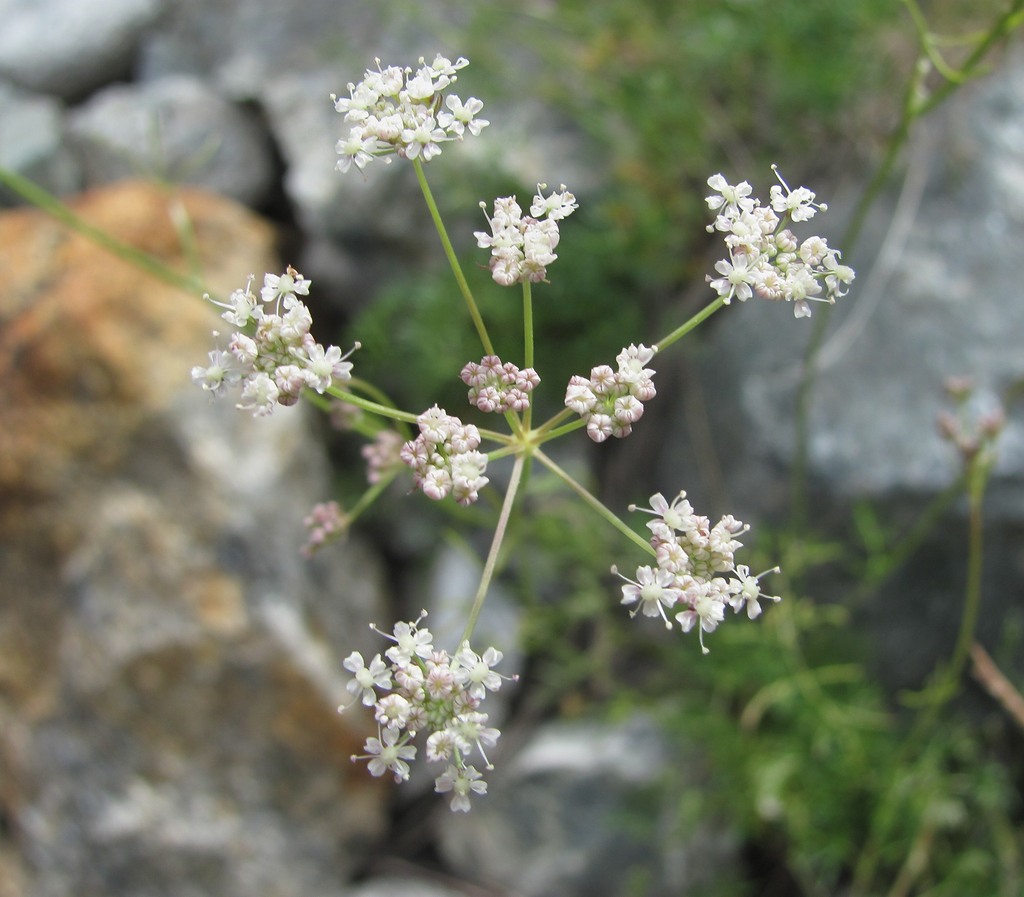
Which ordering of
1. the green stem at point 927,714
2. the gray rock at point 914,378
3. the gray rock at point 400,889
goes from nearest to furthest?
the green stem at point 927,714, the gray rock at point 914,378, the gray rock at point 400,889

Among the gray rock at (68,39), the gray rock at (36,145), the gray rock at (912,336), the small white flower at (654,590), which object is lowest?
the small white flower at (654,590)

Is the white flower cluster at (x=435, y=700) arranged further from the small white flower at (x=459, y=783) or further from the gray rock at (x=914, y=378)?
the gray rock at (x=914, y=378)

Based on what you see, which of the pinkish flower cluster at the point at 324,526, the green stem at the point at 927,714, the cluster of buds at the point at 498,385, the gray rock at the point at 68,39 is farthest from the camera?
the gray rock at the point at 68,39

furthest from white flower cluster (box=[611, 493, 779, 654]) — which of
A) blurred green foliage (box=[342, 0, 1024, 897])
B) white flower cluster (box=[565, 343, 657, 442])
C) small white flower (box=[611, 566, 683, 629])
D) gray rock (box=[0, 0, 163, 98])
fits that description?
gray rock (box=[0, 0, 163, 98])

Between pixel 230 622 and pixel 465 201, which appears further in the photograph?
pixel 465 201

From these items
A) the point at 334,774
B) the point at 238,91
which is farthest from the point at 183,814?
the point at 238,91

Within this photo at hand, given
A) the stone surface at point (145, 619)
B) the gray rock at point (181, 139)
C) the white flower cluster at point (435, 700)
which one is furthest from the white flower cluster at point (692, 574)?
the gray rock at point (181, 139)

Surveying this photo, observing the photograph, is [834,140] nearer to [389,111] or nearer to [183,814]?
[389,111]
